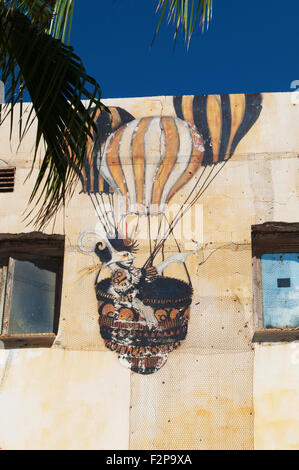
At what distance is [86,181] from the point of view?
8.95 metres

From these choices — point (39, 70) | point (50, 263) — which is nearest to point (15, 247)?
point (50, 263)

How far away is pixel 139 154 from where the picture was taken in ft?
29.5

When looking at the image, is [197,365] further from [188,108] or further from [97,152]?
[188,108]

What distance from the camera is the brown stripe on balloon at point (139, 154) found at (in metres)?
8.84

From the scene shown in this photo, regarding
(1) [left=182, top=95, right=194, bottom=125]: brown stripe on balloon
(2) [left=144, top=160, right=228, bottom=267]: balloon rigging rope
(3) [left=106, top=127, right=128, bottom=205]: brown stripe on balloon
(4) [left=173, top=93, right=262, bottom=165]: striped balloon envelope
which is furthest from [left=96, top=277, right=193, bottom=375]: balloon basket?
(1) [left=182, top=95, right=194, bottom=125]: brown stripe on balloon

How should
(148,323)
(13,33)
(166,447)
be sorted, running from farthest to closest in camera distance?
(148,323)
(166,447)
(13,33)

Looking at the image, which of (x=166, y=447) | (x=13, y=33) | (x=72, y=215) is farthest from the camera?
(x=72, y=215)

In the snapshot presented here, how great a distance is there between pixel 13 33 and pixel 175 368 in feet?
14.6

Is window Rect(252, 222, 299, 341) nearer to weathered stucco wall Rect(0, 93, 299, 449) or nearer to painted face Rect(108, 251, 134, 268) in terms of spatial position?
weathered stucco wall Rect(0, 93, 299, 449)

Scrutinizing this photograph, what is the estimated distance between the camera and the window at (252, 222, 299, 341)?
831 cm

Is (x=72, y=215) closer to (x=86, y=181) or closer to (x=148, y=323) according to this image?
(x=86, y=181)

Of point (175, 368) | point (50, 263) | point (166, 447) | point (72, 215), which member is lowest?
point (166, 447)

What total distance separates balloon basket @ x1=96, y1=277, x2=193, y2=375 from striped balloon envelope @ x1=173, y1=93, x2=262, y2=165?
5.59 ft

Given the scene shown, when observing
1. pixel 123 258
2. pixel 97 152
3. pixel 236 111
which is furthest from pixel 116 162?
pixel 236 111
